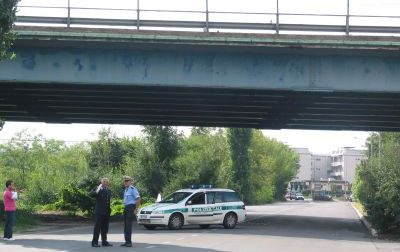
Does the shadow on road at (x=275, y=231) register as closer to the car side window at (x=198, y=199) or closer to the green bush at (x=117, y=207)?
the car side window at (x=198, y=199)

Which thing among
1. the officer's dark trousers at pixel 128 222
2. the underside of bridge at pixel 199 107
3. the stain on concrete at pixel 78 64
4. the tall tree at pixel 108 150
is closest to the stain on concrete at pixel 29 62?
the underside of bridge at pixel 199 107

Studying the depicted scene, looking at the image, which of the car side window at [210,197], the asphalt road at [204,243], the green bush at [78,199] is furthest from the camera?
the green bush at [78,199]

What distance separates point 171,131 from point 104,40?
22.5m

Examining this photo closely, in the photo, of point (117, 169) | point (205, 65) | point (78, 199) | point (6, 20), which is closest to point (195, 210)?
point (205, 65)

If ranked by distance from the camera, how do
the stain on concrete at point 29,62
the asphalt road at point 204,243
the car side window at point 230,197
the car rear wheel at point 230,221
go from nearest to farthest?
the asphalt road at point 204,243 < the stain on concrete at point 29,62 < the car rear wheel at point 230,221 < the car side window at point 230,197

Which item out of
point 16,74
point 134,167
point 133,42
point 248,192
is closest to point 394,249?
point 133,42

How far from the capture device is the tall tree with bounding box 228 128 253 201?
7969 cm

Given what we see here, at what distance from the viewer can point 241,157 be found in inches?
3159

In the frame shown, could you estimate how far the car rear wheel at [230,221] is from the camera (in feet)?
88.8

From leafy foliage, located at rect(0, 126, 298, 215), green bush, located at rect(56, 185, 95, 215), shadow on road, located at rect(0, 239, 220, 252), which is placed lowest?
shadow on road, located at rect(0, 239, 220, 252)

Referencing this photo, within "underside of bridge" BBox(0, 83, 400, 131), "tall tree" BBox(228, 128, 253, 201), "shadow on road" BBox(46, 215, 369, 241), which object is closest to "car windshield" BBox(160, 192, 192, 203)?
"shadow on road" BBox(46, 215, 369, 241)

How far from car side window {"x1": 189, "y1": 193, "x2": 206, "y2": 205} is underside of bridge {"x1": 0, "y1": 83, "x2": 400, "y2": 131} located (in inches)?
157

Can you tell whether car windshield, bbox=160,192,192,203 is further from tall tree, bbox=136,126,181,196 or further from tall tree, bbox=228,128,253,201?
tall tree, bbox=228,128,253,201

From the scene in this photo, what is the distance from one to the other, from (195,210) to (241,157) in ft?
179
